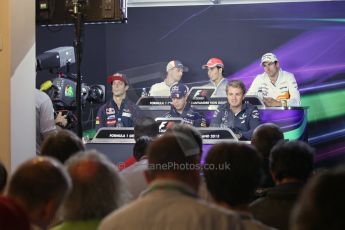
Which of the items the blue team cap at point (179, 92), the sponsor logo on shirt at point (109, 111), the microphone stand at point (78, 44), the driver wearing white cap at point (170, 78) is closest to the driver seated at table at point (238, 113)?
the blue team cap at point (179, 92)

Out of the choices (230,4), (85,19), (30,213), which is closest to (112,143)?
(85,19)

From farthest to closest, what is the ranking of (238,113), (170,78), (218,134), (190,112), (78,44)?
(170,78) < (190,112) < (238,113) < (218,134) < (78,44)

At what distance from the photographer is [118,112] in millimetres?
8250

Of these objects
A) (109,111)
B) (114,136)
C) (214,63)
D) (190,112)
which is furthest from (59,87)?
(214,63)

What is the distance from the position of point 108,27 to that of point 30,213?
391 inches

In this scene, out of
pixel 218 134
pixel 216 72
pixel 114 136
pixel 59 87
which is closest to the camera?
pixel 218 134

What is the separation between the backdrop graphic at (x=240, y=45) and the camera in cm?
1020

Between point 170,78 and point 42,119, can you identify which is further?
point 170,78

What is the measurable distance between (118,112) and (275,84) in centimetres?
281

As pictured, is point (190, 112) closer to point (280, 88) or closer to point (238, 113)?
point (238, 113)

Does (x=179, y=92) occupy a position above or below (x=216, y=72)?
below

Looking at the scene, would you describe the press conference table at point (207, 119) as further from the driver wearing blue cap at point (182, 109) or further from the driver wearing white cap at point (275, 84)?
the driver wearing white cap at point (275, 84)

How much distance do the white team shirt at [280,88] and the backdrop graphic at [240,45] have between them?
1.73 ft

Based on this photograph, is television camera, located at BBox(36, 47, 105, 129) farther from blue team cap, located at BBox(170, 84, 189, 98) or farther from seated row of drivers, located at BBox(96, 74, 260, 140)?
blue team cap, located at BBox(170, 84, 189, 98)
